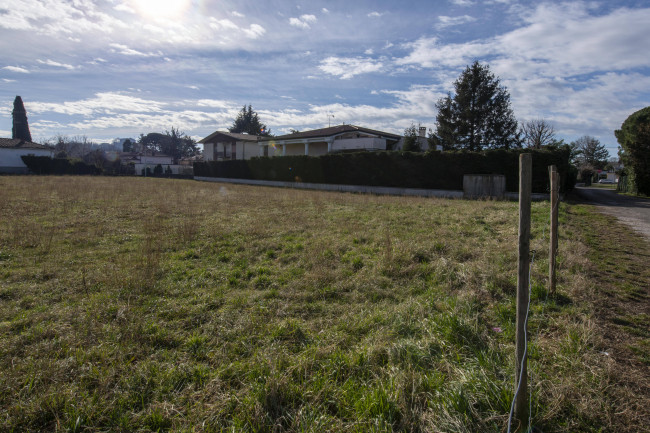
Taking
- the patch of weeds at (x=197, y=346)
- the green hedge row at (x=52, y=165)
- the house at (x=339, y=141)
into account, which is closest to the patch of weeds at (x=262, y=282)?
the patch of weeds at (x=197, y=346)

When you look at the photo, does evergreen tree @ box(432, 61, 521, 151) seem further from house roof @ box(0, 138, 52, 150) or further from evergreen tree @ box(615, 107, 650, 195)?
house roof @ box(0, 138, 52, 150)

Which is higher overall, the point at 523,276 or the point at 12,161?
the point at 12,161

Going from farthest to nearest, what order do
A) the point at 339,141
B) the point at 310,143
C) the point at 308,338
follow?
the point at 310,143 < the point at 339,141 < the point at 308,338

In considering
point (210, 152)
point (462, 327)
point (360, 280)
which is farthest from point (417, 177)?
point (210, 152)

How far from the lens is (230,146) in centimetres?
5047

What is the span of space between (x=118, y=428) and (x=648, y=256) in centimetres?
870

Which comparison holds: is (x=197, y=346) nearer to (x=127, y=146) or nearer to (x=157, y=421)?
(x=157, y=421)

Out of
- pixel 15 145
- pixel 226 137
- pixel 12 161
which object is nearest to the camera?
pixel 12 161

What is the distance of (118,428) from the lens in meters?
2.18

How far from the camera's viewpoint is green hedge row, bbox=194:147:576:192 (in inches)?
712

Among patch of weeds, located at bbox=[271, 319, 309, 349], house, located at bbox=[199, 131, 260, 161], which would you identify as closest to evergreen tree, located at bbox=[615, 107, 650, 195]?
patch of weeds, located at bbox=[271, 319, 309, 349]

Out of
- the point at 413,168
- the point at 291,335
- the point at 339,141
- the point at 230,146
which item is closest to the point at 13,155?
the point at 230,146

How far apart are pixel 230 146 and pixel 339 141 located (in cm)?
2284

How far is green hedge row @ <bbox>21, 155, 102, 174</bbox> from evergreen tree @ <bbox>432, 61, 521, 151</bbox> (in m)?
47.9
